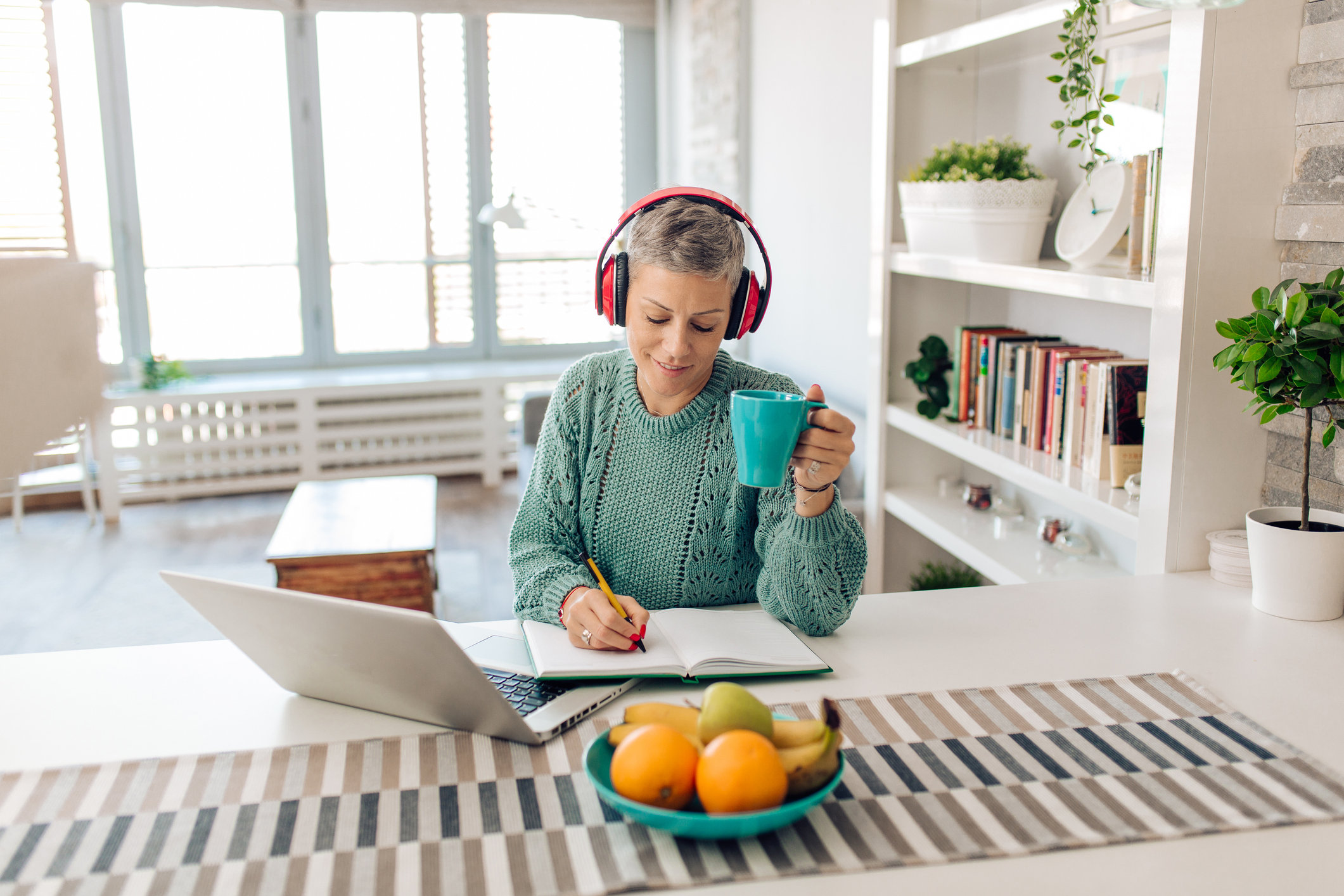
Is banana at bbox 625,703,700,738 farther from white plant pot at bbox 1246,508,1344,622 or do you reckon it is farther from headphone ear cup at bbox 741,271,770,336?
white plant pot at bbox 1246,508,1344,622

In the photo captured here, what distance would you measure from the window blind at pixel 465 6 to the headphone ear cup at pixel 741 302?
410 cm

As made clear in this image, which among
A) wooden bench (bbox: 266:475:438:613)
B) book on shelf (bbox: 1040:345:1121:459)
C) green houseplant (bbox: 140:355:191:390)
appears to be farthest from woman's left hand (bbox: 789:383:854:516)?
green houseplant (bbox: 140:355:191:390)

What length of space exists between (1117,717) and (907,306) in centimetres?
154

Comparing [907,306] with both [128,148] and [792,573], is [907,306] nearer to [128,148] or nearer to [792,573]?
[792,573]

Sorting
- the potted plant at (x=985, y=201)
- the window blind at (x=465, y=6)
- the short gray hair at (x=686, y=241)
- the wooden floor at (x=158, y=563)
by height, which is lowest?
the wooden floor at (x=158, y=563)

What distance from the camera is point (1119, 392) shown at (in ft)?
5.93

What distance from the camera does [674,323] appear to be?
132cm

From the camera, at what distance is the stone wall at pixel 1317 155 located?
1327mm

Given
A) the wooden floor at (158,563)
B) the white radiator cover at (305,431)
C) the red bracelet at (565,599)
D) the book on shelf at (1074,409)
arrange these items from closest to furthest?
the red bracelet at (565,599)
the book on shelf at (1074,409)
the wooden floor at (158,563)
the white radiator cover at (305,431)

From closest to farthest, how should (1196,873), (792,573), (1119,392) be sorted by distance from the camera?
1. (1196,873)
2. (792,573)
3. (1119,392)

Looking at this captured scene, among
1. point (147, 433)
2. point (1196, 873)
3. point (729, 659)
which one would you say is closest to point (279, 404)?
point (147, 433)

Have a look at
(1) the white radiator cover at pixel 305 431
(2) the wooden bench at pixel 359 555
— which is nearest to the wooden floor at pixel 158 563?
(1) the white radiator cover at pixel 305 431

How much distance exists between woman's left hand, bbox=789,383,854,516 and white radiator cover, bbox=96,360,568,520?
3854 millimetres

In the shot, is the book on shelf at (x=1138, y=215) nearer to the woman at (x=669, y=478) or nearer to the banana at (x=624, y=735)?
the woman at (x=669, y=478)
